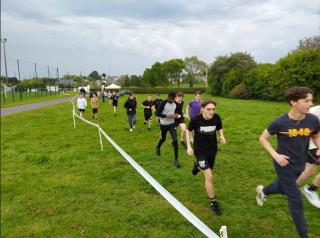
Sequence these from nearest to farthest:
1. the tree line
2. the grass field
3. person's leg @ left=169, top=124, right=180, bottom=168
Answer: the grass field < person's leg @ left=169, top=124, right=180, bottom=168 < the tree line

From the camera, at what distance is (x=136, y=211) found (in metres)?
5.70

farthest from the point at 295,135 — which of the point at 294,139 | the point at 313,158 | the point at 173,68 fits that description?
the point at 173,68

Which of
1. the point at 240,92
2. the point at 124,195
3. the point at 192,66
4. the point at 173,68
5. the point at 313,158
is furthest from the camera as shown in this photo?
the point at 192,66

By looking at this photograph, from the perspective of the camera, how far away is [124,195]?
654 cm

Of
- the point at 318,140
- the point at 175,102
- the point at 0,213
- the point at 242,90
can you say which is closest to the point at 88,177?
the point at 0,213

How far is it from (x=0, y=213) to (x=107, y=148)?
18.1 feet

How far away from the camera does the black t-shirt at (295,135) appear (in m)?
4.16

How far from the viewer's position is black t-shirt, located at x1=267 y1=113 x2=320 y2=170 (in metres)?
4.16

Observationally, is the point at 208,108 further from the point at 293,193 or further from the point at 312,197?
the point at 312,197

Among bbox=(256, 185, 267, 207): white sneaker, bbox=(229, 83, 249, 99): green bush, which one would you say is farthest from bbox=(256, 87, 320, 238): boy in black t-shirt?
bbox=(229, 83, 249, 99): green bush

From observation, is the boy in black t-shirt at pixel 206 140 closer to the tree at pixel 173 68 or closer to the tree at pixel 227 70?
the tree at pixel 227 70

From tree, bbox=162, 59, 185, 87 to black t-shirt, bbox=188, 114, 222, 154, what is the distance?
4244 inches

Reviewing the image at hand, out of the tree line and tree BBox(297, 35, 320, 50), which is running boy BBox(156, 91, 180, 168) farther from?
tree BBox(297, 35, 320, 50)

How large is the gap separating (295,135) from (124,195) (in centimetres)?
365
